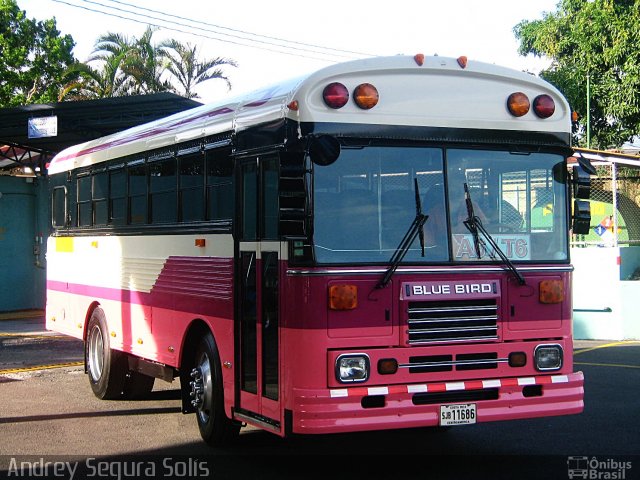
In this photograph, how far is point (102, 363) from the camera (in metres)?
11.6

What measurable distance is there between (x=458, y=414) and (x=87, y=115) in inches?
672

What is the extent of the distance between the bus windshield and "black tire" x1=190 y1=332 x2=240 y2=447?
195 centimetres

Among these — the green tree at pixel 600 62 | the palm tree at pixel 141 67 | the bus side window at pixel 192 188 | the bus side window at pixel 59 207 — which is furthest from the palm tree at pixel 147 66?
the bus side window at pixel 192 188

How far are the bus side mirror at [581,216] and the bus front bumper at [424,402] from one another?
3.81ft

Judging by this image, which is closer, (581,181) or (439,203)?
(439,203)

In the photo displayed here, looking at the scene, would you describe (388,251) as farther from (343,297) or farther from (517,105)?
(517,105)

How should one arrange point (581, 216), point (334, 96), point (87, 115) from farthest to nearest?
point (87, 115)
point (581, 216)
point (334, 96)

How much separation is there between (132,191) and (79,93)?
27.1m

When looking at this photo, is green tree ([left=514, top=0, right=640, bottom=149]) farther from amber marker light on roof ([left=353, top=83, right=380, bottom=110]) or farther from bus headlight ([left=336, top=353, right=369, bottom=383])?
bus headlight ([left=336, top=353, right=369, bottom=383])

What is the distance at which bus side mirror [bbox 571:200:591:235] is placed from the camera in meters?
7.74

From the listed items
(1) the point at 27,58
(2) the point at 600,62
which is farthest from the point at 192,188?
(1) the point at 27,58

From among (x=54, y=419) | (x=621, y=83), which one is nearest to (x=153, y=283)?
(x=54, y=419)

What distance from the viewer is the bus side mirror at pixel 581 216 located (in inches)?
305

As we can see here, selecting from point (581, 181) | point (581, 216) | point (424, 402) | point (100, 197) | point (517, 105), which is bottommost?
point (424, 402)
